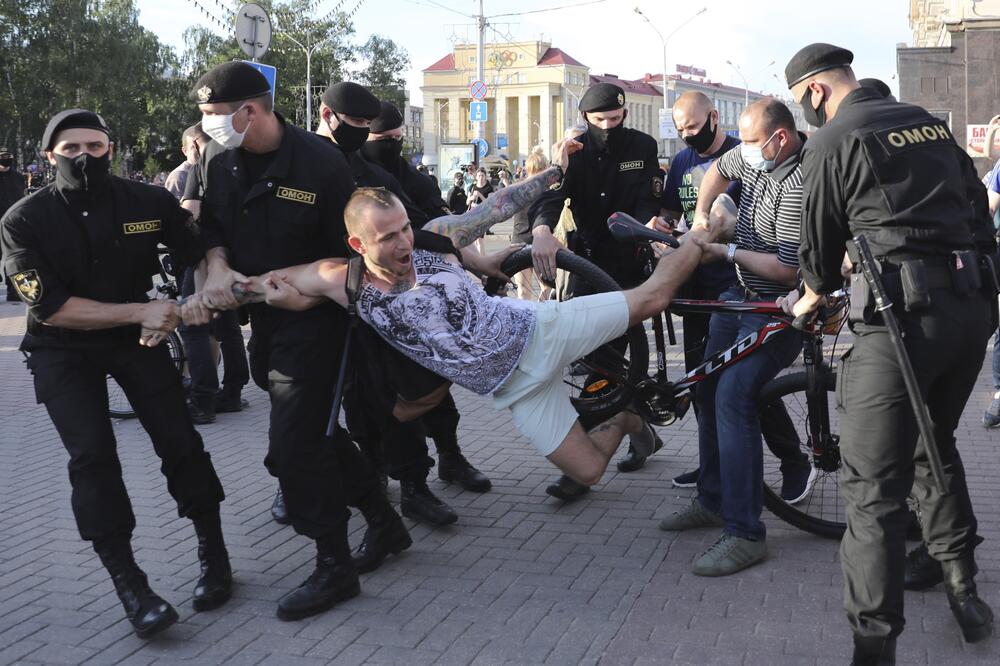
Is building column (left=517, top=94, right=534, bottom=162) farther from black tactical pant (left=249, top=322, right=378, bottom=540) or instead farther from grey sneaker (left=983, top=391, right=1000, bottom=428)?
black tactical pant (left=249, top=322, right=378, bottom=540)

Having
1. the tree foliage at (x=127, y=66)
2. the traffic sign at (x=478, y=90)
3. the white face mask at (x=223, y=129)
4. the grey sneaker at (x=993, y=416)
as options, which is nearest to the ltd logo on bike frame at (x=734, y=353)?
the white face mask at (x=223, y=129)

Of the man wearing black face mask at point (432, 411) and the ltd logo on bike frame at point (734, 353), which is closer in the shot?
the ltd logo on bike frame at point (734, 353)

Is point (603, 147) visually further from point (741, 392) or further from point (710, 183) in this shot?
point (741, 392)

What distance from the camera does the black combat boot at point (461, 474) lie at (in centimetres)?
584

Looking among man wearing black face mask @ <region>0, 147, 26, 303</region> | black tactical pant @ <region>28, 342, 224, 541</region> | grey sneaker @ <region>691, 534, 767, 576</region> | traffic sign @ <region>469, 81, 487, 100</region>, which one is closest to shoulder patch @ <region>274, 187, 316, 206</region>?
black tactical pant @ <region>28, 342, 224, 541</region>

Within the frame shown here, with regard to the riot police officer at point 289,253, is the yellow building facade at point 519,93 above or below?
above

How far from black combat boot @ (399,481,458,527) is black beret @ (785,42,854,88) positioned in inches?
103

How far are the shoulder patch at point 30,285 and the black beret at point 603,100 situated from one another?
130 inches

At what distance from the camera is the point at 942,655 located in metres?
3.60

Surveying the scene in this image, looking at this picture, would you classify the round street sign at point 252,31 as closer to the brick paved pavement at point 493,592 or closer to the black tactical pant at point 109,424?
the brick paved pavement at point 493,592

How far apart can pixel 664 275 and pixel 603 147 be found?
2085 mm

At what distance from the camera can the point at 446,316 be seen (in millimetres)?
4223

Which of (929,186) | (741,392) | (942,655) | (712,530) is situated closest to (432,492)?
(712,530)

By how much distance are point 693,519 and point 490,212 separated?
1.68m
